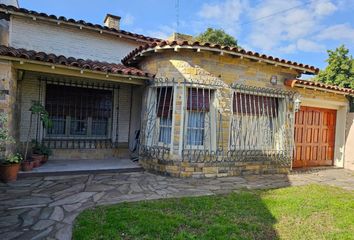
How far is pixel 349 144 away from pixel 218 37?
1404 cm

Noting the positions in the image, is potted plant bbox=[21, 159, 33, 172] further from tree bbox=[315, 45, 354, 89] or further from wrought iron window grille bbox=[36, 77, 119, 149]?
tree bbox=[315, 45, 354, 89]

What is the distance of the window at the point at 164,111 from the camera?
7744 millimetres

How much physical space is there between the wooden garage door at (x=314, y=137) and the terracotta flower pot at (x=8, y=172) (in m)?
9.41

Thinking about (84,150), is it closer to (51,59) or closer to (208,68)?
(51,59)

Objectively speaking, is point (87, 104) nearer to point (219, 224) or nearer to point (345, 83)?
point (219, 224)

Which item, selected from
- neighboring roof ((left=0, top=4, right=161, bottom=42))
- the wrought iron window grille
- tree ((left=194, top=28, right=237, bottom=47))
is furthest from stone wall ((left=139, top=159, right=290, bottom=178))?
tree ((left=194, top=28, right=237, bottom=47))

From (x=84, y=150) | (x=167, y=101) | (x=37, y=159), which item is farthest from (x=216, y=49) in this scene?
(x=37, y=159)

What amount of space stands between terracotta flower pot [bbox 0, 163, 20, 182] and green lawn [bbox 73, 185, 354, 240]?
9.88 feet

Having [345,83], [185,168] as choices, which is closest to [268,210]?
[185,168]

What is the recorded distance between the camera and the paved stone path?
12.8ft

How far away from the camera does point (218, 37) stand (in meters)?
21.7

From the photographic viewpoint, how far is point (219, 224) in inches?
164

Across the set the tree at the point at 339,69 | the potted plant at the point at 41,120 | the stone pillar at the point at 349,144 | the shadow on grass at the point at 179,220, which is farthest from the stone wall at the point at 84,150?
the tree at the point at 339,69

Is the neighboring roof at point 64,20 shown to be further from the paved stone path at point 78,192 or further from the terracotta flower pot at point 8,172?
the paved stone path at point 78,192
